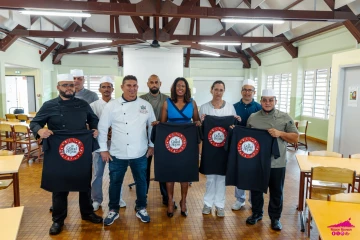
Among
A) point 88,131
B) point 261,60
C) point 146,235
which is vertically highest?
point 261,60

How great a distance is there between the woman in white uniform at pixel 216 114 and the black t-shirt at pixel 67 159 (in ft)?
4.39

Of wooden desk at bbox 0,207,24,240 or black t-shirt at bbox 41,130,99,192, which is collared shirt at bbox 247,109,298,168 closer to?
black t-shirt at bbox 41,130,99,192

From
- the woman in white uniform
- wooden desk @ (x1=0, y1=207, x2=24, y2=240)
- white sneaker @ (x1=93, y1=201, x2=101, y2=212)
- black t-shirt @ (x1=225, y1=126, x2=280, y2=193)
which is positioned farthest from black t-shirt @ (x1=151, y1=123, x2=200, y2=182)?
wooden desk @ (x1=0, y1=207, x2=24, y2=240)

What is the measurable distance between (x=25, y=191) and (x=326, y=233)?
165 inches

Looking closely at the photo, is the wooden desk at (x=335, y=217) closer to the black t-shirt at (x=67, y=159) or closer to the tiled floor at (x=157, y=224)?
the tiled floor at (x=157, y=224)

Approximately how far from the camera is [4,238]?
4.94 ft

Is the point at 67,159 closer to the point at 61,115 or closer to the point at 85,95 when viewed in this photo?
the point at 61,115

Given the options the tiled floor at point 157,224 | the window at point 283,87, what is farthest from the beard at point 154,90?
the window at point 283,87

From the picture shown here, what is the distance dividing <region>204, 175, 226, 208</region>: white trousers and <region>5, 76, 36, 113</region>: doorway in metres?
10.9

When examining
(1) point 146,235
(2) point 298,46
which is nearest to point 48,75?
(2) point 298,46

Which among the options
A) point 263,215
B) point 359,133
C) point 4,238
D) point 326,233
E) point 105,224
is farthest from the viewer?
point 359,133

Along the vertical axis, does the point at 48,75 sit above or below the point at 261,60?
below

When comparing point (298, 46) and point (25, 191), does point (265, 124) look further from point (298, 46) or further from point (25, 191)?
point (298, 46)

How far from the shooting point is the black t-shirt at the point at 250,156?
2910 millimetres
